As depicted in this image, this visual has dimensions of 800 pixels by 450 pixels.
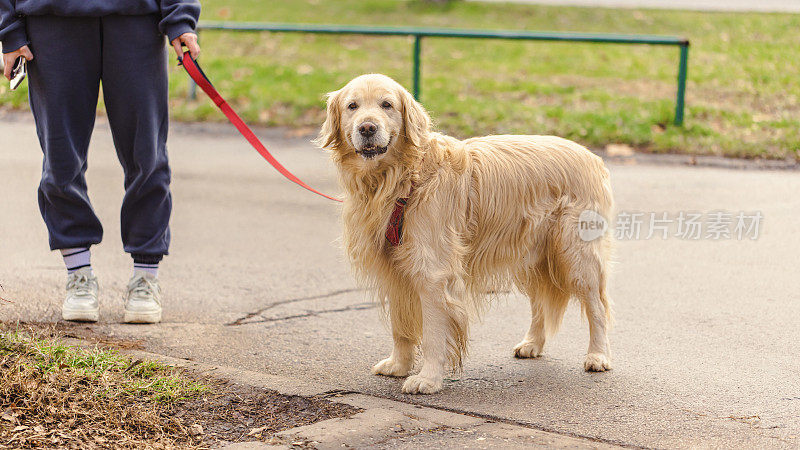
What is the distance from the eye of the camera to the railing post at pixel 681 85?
9.77 m

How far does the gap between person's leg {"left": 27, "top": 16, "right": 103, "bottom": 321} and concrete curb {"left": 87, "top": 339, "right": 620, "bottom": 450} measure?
5.11 feet

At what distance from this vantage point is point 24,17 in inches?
187

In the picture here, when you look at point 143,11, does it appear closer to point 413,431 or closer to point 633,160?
point 413,431

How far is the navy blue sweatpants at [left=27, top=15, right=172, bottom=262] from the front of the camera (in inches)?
187

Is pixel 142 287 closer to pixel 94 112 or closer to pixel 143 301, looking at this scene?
pixel 143 301

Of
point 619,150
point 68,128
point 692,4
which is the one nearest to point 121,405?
point 68,128

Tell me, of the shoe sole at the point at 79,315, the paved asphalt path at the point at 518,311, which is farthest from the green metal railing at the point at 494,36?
the shoe sole at the point at 79,315

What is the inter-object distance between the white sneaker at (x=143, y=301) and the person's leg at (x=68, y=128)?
0.18 m

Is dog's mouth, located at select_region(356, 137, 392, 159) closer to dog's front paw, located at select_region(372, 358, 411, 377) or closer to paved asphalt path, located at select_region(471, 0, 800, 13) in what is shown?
dog's front paw, located at select_region(372, 358, 411, 377)

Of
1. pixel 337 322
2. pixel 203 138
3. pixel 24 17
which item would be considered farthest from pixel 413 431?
pixel 203 138

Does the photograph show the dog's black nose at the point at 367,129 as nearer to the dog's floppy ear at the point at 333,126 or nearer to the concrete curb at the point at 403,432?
→ the dog's floppy ear at the point at 333,126

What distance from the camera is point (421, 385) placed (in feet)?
13.7

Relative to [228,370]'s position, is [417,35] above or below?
above

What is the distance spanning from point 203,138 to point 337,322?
553cm
